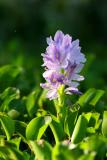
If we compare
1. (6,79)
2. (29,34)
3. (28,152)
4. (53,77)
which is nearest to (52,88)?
(53,77)

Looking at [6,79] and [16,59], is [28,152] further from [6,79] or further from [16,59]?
[16,59]

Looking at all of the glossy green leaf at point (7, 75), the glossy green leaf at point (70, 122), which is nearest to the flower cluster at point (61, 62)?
the glossy green leaf at point (70, 122)

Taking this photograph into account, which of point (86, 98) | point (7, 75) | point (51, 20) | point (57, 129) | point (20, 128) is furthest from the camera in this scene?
point (51, 20)

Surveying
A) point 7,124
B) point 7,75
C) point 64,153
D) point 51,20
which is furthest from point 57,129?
point 51,20

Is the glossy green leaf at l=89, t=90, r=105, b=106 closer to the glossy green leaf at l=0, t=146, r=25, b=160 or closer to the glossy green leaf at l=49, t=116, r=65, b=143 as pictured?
the glossy green leaf at l=49, t=116, r=65, b=143

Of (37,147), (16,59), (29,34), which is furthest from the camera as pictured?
(29,34)

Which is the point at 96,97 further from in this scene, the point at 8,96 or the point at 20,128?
the point at 20,128

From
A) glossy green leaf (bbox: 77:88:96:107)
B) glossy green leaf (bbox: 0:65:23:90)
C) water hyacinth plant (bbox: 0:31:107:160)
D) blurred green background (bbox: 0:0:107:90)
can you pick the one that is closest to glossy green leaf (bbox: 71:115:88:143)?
water hyacinth plant (bbox: 0:31:107:160)

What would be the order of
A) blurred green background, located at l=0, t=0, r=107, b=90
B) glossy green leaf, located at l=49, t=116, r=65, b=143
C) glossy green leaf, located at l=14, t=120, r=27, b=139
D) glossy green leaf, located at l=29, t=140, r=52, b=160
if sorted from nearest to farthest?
glossy green leaf, located at l=29, t=140, r=52, b=160 → glossy green leaf, located at l=49, t=116, r=65, b=143 → glossy green leaf, located at l=14, t=120, r=27, b=139 → blurred green background, located at l=0, t=0, r=107, b=90

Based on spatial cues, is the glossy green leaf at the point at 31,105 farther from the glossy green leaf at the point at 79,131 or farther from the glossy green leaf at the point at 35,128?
the glossy green leaf at the point at 79,131
